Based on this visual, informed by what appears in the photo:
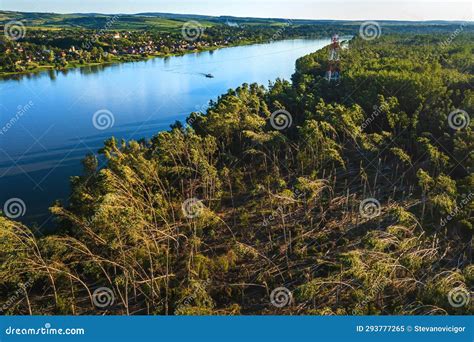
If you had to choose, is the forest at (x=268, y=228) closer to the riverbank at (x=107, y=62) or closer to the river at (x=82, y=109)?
the river at (x=82, y=109)

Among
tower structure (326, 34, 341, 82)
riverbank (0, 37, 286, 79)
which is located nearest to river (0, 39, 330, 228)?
riverbank (0, 37, 286, 79)

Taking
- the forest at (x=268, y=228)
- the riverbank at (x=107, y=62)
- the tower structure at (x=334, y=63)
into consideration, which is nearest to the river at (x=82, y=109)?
the riverbank at (x=107, y=62)

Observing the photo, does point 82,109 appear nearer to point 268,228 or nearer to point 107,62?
point 268,228

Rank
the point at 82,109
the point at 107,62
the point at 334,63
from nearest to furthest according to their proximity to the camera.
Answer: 1. the point at 334,63
2. the point at 82,109
3. the point at 107,62

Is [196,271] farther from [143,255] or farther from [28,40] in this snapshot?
[28,40]

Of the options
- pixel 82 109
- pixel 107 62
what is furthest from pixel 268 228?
pixel 107 62

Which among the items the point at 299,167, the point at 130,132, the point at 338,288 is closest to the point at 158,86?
the point at 130,132

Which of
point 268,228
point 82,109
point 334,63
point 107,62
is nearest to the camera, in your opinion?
point 268,228
